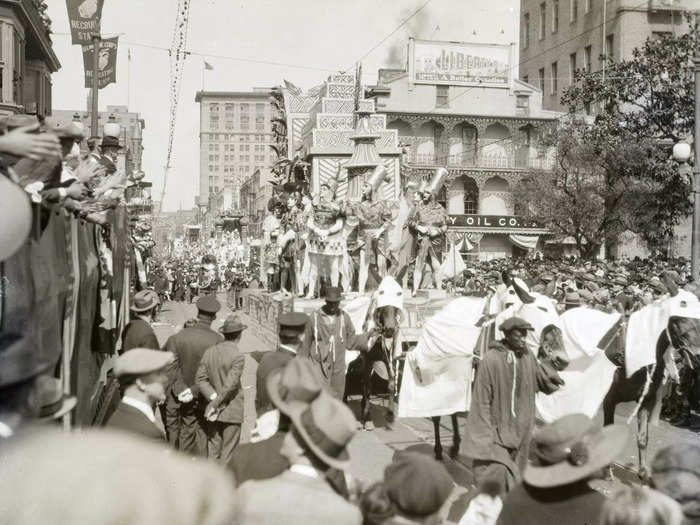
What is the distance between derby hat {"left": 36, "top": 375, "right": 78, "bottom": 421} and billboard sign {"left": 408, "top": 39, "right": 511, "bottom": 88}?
191 feet

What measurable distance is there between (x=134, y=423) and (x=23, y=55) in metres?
35.0

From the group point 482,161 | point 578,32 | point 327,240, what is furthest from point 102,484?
point 578,32

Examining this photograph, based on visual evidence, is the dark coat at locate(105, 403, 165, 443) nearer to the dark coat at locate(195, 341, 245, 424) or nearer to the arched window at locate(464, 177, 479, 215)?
the dark coat at locate(195, 341, 245, 424)

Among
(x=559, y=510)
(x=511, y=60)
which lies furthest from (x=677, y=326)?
(x=511, y=60)

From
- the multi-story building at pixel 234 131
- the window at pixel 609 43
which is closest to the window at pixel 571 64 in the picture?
the window at pixel 609 43

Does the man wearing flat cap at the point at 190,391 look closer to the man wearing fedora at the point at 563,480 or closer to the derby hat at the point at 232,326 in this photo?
the derby hat at the point at 232,326

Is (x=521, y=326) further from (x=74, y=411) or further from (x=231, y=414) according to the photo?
(x=74, y=411)

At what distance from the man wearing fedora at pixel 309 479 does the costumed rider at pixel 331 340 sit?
250 inches

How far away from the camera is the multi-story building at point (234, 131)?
148 meters

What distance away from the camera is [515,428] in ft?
21.9

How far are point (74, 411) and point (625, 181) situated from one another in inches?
1219

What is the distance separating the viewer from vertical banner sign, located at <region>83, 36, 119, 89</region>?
22.5 meters

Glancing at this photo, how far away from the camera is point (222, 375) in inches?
310

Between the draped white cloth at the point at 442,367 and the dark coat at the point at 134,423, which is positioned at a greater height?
the dark coat at the point at 134,423
